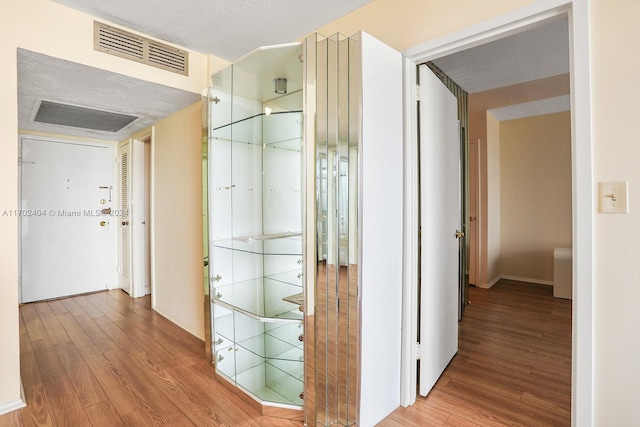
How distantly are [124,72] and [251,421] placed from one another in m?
2.40

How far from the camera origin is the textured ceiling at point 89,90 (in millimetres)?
2104

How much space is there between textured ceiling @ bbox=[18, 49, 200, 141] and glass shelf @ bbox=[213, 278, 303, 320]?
64.8 inches

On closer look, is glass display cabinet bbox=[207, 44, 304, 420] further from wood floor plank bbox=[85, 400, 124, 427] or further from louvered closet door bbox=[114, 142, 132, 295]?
louvered closet door bbox=[114, 142, 132, 295]

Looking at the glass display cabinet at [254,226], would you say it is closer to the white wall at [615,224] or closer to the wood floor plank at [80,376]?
the wood floor plank at [80,376]

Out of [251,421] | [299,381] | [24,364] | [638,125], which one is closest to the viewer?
[638,125]

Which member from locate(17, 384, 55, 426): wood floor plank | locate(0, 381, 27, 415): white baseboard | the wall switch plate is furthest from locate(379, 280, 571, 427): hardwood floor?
locate(0, 381, 27, 415): white baseboard

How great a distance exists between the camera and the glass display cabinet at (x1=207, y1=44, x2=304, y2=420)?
207 cm

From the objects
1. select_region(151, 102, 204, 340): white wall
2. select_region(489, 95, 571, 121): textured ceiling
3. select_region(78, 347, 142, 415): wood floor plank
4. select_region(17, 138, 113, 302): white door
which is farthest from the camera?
select_region(489, 95, 571, 121): textured ceiling

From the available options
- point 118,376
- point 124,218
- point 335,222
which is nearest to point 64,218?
point 124,218

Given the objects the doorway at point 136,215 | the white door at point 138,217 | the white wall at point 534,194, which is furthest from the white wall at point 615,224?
the white door at point 138,217

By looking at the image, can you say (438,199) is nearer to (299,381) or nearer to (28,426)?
(299,381)

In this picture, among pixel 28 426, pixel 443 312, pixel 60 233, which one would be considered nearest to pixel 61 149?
pixel 60 233

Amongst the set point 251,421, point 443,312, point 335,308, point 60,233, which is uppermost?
point 60,233

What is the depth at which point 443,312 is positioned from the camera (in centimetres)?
215
